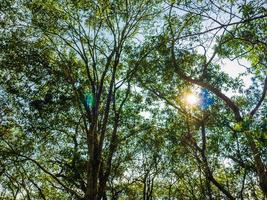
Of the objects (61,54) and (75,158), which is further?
(61,54)

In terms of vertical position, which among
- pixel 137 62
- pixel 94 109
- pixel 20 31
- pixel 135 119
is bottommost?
pixel 94 109

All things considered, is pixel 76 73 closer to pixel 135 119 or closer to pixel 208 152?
pixel 135 119

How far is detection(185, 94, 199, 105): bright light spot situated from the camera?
63.3ft

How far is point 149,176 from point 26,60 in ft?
45.2

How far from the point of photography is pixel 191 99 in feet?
64.3

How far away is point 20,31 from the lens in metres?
17.2

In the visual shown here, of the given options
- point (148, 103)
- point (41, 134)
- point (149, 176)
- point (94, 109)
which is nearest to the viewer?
point (94, 109)

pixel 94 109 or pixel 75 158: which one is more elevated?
pixel 94 109

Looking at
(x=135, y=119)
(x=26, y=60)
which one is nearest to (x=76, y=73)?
(x=26, y=60)

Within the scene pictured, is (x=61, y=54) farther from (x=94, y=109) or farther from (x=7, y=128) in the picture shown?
(x=7, y=128)

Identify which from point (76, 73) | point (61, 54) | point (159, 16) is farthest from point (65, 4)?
point (159, 16)

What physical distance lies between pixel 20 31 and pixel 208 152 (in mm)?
13736

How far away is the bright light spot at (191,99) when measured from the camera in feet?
63.3

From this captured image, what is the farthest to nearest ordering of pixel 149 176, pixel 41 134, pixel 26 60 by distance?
1. pixel 149 176
2. pixel 41 134
3. pixel 26 60
